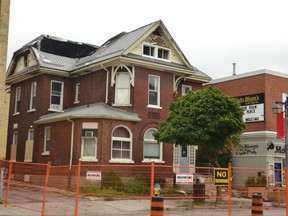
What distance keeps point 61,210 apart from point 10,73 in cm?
Result: 1985

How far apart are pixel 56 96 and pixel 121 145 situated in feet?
23.8

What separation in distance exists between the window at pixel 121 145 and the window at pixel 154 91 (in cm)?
288

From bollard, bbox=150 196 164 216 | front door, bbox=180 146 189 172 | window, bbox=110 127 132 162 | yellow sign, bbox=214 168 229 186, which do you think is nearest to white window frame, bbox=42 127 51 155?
window, bbox=110 127 132 162

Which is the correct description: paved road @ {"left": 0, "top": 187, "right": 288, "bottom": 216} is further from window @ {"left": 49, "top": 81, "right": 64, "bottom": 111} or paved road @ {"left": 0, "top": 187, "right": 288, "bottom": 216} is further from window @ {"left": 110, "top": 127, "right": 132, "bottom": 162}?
A: window @ {"left": 49, "top": 81, "right": 64, "bottom": 111}

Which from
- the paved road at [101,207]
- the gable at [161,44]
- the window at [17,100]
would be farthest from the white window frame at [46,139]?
the gable at [161,44]

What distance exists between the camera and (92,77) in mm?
28188

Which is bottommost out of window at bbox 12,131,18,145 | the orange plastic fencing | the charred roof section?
the orange plastic fencing

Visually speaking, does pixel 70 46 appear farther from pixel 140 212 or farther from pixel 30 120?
pixel 140 212

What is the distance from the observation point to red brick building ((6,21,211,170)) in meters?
24.5

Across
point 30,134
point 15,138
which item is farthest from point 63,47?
point 15,138

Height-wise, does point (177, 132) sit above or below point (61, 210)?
above

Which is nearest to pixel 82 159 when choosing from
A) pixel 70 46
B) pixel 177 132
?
pixel 177 132

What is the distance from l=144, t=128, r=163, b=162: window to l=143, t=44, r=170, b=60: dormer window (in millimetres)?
4733

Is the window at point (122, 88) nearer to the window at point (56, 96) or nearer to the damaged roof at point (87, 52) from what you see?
the damaged roof at point (87, 52)
